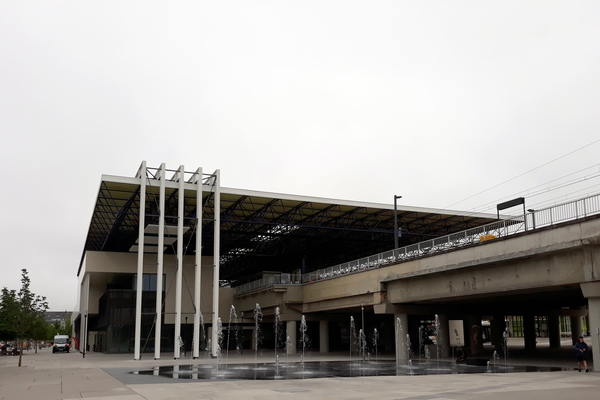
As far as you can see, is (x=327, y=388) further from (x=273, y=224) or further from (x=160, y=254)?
(x=273, y=224)

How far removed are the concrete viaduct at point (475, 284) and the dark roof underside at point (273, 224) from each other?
7.86 meters

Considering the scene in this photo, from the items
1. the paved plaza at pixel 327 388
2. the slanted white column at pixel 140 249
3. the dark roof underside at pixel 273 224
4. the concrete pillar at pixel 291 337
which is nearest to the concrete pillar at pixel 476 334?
the dark roof underside at pixel 273 224

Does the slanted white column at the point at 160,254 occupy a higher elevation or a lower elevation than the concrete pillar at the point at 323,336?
higher

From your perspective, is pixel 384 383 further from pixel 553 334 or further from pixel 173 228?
pixel 553 334

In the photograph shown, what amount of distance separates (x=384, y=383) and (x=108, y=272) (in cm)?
4525

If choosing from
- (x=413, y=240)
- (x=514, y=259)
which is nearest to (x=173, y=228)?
(x=413, y=240)

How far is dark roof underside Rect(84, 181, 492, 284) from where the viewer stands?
5316cm

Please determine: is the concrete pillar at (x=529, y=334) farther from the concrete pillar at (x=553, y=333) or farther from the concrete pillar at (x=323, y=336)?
the concrete pillar at (x=323, y=336)

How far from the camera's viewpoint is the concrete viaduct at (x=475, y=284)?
2395 centimetres

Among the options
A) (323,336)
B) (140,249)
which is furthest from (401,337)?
(140,249)

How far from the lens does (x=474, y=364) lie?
33312 millimetres

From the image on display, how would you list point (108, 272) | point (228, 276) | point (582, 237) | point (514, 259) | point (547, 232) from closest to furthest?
point (582, 237) → point (547, 232) → point (514, 259) → point (108, 272) → point (228, 276)

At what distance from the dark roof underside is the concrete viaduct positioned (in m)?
7.86

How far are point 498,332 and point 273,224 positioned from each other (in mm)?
24312
